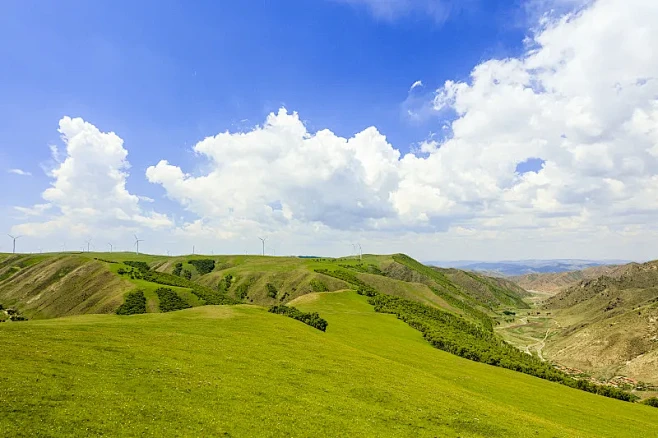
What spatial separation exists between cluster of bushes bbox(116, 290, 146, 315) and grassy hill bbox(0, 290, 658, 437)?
83888 millimetres

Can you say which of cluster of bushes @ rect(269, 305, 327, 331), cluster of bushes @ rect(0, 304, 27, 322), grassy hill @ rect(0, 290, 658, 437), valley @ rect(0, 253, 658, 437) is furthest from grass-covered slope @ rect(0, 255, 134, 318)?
grassy hill @ rect(0, 290, 658, 437)

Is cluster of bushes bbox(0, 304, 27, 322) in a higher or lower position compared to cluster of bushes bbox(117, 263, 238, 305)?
lower

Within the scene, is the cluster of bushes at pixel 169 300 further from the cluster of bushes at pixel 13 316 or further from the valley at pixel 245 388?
the valley at pixel 245 388

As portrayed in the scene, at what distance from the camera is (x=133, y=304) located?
14675 centimetres

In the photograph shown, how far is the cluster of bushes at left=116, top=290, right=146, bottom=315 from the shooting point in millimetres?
142625

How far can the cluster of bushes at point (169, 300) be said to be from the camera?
484ft

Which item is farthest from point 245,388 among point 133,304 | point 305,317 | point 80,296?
point 80,296

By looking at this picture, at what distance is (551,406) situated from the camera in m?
60.8

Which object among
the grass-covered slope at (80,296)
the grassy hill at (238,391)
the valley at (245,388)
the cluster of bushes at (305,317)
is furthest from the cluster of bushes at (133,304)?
the grassy hill at (238,391)

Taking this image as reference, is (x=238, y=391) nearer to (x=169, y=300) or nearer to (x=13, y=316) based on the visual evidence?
(x=13, y=316)

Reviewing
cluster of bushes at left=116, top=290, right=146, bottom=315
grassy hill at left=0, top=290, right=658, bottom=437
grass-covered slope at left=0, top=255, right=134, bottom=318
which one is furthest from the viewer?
grass-covered slope at left=0, top=255, right=134, bottom=318

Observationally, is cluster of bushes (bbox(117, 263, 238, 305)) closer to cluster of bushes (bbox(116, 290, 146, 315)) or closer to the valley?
cluster of bushes (bbox(116, 290, 146, 315))

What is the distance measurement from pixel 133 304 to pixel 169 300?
42.4 feet

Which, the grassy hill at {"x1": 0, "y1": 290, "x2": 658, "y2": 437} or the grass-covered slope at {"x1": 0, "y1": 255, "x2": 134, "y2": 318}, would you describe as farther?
the grass-covered slope at {"x1": 0, "y1": 255, "x2": 134, "y2": 318}
